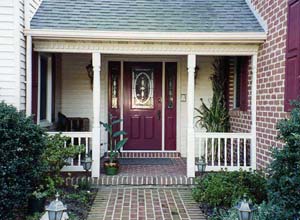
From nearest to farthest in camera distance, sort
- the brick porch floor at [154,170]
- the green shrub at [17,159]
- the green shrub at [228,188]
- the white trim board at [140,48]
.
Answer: the green shrub at [17,159], the green shrub at [228,188], the white trim board at [140,48], the brick porch floor at [154,170]

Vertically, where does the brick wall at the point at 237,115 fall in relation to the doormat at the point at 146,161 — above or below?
above

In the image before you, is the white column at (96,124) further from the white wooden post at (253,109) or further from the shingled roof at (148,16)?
the white wooden post at (253,109)

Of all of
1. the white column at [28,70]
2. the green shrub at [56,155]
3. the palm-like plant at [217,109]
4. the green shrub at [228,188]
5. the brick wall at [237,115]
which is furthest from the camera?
the palm-like plant at [217,109]

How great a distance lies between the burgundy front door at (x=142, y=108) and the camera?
8.93 metres

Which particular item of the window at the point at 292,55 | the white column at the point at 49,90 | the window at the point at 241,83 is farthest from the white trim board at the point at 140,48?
the window at the point at 292,55

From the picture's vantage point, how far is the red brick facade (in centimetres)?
564

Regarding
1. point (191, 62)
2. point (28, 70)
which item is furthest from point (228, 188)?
point (28, 70)

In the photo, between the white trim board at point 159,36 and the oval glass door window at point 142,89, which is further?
the oval glass door window at point 142,89

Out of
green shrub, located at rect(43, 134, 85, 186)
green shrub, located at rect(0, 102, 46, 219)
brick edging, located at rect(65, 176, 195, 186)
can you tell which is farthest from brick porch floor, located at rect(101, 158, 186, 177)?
green shrub, located at rect(0, 102, 46, 219)

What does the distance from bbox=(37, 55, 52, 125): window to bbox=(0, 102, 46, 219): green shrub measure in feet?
7.68

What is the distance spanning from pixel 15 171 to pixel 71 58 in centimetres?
469

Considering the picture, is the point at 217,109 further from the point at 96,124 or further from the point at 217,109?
the point at 96,124

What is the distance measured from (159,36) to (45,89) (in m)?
2.74

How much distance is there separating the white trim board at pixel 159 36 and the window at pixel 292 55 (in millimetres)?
1197
